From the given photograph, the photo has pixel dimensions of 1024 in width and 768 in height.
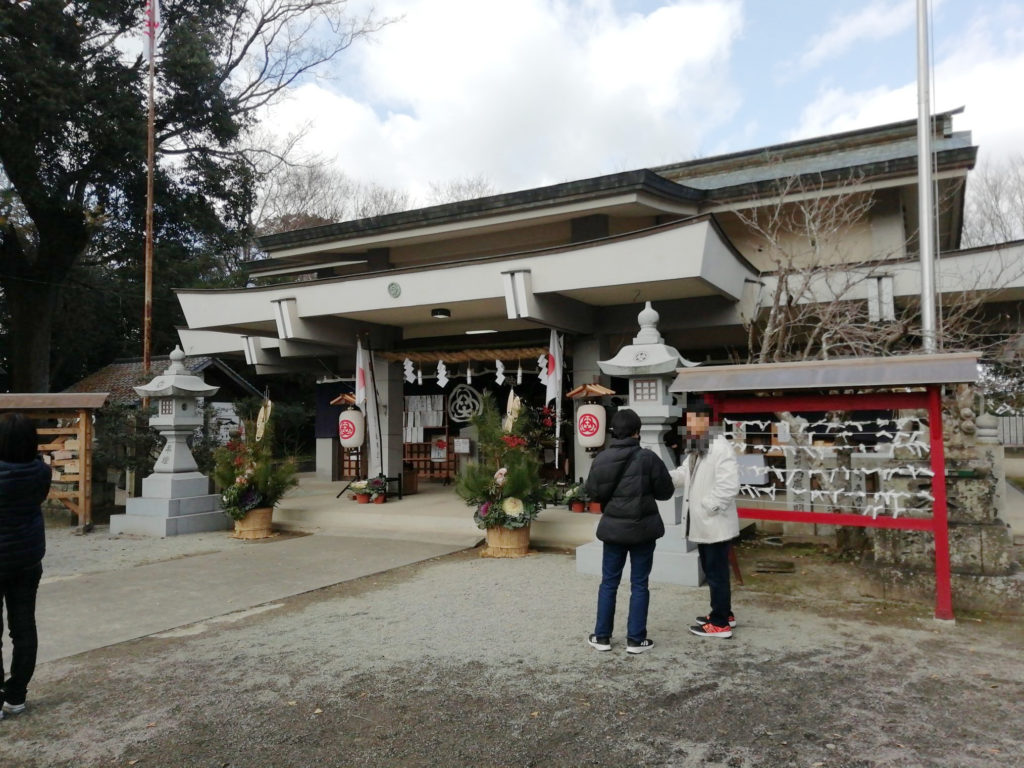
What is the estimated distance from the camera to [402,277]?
469 inches

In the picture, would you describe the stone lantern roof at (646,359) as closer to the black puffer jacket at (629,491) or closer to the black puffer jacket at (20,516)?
the black puffer jacket at (629,491)

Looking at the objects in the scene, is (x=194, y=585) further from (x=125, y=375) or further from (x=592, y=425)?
(x=125, y=375)

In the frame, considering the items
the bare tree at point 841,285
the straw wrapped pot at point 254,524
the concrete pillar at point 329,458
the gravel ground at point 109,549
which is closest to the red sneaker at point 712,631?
the bare tree at point 841,285

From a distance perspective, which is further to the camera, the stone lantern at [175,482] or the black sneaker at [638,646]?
the stone lantern at [175,482]

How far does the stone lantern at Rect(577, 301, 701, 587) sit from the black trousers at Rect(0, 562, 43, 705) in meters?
5.08

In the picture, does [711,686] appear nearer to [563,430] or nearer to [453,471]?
[563,430]

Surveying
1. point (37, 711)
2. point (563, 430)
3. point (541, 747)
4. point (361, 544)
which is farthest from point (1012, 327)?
point (37, 711)

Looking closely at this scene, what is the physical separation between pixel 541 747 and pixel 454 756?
1.45 feet

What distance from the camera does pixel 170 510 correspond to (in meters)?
11.1

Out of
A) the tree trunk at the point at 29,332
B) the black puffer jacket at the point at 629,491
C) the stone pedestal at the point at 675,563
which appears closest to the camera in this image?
the black puffer jacket at the point at 629,491

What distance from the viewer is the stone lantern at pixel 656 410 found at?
709 cm

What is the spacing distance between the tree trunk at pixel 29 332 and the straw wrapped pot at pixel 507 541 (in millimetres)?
18191

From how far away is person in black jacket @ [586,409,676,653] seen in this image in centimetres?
489

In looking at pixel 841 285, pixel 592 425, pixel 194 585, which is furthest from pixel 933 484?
pixel 194 585
